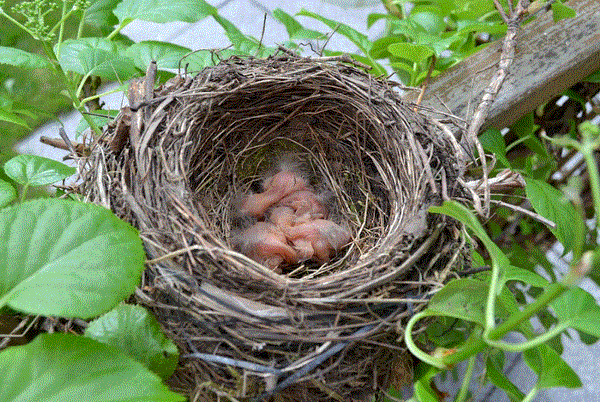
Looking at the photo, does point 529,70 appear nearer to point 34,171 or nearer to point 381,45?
point 381,45

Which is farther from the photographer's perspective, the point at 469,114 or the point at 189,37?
the point at 189,37

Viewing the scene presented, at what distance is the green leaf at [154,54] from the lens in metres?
0.87

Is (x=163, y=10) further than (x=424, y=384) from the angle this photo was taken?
Yes

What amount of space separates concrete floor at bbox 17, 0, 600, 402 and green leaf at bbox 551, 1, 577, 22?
0.99 m

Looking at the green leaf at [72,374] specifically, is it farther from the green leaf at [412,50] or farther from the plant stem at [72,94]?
the green leaf at [412,50]

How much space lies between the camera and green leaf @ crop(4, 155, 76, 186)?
73 centimetres

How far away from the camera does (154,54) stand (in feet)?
2.88

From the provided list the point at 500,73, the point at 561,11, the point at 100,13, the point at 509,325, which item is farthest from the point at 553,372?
the point at 100,13

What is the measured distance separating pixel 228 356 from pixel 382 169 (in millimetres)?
438

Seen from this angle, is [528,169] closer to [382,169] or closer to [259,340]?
[382,169]

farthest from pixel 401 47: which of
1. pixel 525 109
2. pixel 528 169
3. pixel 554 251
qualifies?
pixel 554 251

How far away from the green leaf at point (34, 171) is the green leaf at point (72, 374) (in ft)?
1.19

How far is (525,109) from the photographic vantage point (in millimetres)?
908

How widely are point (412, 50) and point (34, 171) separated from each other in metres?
0.58
